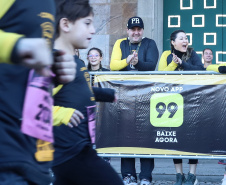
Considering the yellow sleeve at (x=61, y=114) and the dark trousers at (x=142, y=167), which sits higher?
the yellow sleeve at (x=61, y=114)

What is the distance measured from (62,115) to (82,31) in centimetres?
53

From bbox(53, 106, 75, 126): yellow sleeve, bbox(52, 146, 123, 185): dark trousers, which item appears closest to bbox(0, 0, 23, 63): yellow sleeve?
bbox(52, 146, 123, 185): dark trousers

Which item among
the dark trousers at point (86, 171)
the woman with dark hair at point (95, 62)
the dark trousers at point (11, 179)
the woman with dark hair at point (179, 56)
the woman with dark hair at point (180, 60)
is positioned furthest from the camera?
the woman with dark hair at point (95, 62)

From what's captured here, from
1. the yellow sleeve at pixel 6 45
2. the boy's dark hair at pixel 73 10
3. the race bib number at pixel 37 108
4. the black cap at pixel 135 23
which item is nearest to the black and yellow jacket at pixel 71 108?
the boy's dark hair at pixel 73 10

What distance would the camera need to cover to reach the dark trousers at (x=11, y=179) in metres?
1.78

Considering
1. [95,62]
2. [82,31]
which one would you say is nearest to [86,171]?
[82,31]

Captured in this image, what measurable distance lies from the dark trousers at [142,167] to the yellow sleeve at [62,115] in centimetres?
374

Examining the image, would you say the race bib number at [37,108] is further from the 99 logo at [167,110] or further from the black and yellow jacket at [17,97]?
the 99 logo at [167,110]

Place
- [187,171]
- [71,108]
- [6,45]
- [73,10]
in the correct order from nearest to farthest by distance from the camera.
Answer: [6,45]
[73,10]
[71,108]
[187,171]

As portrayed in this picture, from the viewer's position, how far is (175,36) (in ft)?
24.0

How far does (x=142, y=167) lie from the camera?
6.80 metres

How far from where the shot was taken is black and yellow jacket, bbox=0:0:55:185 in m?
1.83

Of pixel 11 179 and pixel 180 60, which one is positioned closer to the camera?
pixel 11 179

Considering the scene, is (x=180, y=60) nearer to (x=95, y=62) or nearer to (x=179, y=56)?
(x=179, y=56)
